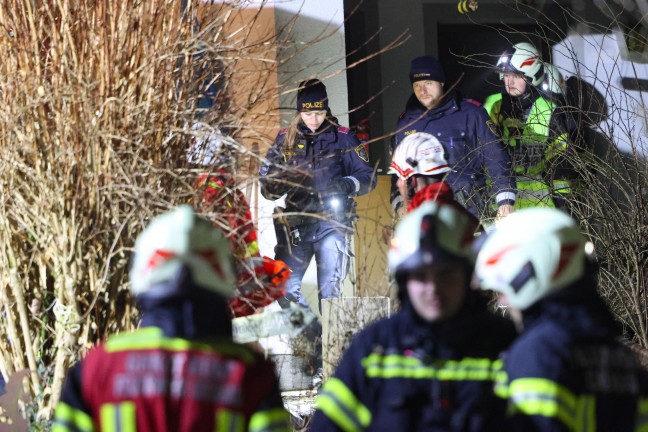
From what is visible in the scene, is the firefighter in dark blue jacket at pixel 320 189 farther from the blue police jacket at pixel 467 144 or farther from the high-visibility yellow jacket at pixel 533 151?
the high-visibility yellow jacket at pixel 533 151

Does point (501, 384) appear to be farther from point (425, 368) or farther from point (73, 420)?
point (73, 420)

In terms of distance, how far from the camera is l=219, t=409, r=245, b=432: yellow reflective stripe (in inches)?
120

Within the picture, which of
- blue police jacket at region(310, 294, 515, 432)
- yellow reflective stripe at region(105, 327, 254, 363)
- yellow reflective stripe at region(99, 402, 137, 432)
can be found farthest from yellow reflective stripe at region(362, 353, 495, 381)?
yellow reflective stripe at region(99, 402, 137, 432)

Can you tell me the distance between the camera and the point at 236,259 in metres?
4.69

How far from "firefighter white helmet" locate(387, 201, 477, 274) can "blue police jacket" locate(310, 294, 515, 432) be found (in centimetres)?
14

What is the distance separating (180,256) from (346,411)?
0.59 m

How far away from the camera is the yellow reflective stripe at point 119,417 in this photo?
303 cm

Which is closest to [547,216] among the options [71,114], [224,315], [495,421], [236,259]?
[495,421]

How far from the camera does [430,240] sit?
327cm

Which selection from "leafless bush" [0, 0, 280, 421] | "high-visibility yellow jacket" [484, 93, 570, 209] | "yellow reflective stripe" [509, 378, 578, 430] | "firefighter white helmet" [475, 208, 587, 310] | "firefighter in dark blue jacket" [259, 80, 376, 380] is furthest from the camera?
"high-visibility yellow jacket" [484, 93, 570, 209]

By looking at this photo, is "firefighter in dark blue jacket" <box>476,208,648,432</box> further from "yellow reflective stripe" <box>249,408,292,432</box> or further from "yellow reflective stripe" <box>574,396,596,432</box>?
"yellow reflective stripe" <box>249,408,292,432</box>

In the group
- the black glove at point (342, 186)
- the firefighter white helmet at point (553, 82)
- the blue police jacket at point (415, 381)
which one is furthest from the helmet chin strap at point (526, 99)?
the blue police jacket at point (415, 381)

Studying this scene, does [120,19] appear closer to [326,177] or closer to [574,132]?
[326,177]

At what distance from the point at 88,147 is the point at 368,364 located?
1684mm
